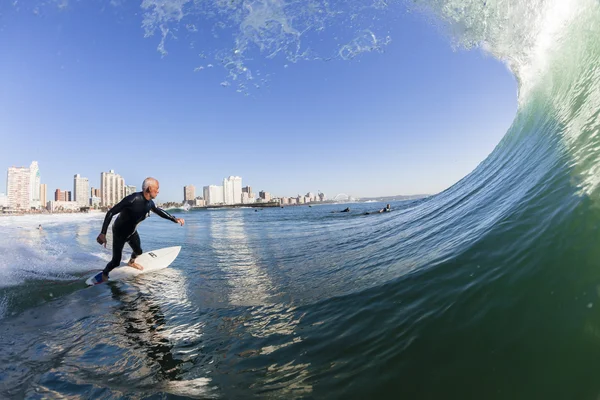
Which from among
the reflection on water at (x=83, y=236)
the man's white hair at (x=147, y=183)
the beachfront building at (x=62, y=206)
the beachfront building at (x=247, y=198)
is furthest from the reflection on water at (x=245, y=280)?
the beachfront building at (x=247, y=198)

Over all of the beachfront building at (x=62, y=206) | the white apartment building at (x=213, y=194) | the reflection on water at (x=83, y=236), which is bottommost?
the reflection on water at (x=83, y=236)

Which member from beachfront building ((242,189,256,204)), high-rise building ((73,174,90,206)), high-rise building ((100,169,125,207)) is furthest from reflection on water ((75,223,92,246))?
high-rise building ((73,174,90,206))

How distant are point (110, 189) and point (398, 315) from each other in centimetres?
14293

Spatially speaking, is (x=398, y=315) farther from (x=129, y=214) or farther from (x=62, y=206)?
(x=62, y=206)

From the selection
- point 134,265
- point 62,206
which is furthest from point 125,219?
point 62,206

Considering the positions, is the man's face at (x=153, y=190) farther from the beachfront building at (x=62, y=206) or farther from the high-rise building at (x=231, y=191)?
the high-rise building at (x=231, y=191)

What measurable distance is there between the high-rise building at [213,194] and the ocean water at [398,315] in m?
157

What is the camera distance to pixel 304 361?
9.11 ft

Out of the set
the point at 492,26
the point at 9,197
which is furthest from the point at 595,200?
the point at 9,197

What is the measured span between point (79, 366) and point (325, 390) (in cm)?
271

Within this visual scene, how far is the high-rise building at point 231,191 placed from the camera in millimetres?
160750

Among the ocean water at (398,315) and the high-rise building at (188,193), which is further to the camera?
the high-rise building at (188,193)

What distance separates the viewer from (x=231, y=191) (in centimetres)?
16262

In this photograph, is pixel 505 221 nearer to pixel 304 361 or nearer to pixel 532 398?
pixel 532 398
